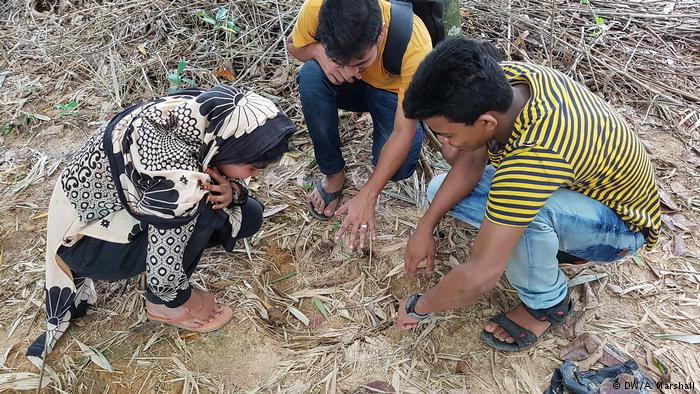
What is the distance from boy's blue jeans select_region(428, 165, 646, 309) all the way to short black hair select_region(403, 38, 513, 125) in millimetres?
520

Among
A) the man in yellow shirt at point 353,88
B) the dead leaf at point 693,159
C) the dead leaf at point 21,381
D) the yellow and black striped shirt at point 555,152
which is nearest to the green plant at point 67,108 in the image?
the man in yellow shirt at point 353,88

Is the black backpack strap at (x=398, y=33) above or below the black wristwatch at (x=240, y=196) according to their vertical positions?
above

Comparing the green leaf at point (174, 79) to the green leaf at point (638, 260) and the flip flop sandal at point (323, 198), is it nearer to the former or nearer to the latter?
the flip flop sandal at point (323, 198)

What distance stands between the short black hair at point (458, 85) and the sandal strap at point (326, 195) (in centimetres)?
117

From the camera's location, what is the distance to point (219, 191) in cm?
188

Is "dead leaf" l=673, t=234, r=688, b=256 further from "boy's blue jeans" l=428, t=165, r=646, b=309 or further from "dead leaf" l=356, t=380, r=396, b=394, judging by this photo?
"dead leaf" l=356, t=380, r=396, b=394

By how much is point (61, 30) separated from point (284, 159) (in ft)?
7.90

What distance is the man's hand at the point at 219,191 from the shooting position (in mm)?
1856

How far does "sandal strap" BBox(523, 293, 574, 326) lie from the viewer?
6.79 ft

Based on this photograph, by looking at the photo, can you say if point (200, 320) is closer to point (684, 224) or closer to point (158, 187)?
point (158, 187)

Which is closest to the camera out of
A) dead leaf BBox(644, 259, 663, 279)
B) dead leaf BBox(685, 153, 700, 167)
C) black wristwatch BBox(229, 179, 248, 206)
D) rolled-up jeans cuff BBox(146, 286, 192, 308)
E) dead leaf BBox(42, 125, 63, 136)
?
rolled-up jeans cuff BBox(146, 286, 192, 308)

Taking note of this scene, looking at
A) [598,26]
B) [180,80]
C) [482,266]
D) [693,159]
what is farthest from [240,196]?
[598,26]

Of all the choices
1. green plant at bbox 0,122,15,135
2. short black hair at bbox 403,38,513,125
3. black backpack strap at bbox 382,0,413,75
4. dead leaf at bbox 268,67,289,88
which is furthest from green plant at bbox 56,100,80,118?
short black hair at bbox 403,38,513,125

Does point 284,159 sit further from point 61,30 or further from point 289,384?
point 61,30
